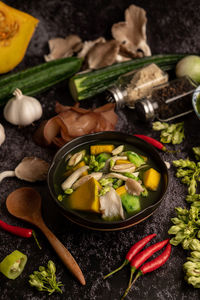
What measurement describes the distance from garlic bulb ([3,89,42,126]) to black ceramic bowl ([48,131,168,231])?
1.51 feet

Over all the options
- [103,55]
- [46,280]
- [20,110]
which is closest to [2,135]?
[20,110]

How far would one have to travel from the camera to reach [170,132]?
2025 millimetres

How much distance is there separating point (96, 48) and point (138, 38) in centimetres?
33

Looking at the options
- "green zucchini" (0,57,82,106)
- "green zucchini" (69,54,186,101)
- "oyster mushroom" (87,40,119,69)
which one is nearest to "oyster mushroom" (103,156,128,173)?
"green zucchini" (69,54,186,101)

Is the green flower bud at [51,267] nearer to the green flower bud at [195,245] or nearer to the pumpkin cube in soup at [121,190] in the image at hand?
the pumpkin cube in soup at [121,190]

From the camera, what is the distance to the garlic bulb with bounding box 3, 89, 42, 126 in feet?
6.54

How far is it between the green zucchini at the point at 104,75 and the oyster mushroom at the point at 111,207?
985 millimetres

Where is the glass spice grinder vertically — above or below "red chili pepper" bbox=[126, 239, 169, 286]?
above

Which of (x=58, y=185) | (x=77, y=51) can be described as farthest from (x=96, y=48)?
(x=58, y=185)

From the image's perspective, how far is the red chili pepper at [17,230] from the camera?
152 centimetres

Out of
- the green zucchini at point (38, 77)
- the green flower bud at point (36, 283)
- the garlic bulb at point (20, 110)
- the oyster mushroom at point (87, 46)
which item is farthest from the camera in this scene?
the oyster mushroom at point (87, 46)

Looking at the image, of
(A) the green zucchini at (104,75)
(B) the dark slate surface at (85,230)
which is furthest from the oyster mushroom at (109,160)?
(A) the green zucchini at (104,75)

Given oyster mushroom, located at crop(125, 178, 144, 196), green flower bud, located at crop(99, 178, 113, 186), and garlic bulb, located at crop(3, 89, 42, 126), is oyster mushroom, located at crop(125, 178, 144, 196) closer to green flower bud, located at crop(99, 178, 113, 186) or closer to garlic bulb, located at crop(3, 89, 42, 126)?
green flower bud, located at crop(99, 178, 113, 186)

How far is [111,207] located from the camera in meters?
1.40
